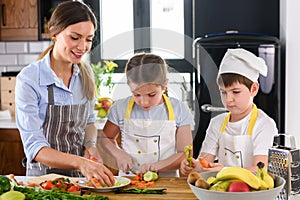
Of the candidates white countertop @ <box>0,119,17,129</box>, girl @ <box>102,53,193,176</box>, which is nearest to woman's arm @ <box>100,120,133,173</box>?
girl @ <box>102,53,193,176</box>

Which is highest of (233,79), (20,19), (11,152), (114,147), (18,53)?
(20,19)

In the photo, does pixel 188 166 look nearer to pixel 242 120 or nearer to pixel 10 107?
pixel 242 120

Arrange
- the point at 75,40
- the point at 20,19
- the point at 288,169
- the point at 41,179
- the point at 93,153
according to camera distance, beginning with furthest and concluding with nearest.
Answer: the point at 20,19, the point at 93,153, the point at 75,40, the point at 41,179, the point at 288,169

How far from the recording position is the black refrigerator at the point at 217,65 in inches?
124

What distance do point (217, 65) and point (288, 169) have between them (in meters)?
1.70

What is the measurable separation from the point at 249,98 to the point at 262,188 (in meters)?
0.76

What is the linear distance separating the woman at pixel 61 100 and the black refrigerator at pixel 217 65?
3.36ft

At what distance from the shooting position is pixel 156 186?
192cm

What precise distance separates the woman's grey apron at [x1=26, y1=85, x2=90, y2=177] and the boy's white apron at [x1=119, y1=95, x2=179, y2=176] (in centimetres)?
20

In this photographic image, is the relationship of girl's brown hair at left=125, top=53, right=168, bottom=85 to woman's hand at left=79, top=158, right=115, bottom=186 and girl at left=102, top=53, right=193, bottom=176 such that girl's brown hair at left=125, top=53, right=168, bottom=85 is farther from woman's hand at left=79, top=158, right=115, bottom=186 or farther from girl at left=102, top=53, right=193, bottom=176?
woman's hand at left=79, top=158, right=115, bottom=186

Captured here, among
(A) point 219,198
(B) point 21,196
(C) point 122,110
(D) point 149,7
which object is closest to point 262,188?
(A) point 219,198

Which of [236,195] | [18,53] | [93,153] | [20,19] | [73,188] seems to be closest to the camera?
[236,195]

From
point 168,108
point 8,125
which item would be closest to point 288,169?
point 168,108

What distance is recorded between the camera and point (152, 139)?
7.04ft
